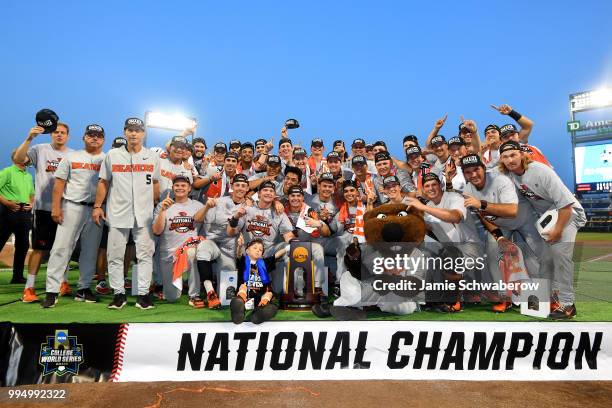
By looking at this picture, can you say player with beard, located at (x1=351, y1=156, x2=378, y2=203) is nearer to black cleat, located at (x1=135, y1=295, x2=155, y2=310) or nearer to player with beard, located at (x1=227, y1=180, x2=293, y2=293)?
player with beard, located at (x1=227, y1=180, x2=293, y2=293)

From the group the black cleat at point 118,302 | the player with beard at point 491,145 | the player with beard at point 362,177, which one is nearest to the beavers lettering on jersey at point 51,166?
the black cleat at point 118,302

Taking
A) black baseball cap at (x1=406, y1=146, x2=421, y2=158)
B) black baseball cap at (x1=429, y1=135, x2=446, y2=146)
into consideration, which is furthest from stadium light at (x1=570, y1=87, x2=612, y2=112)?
black baseball cap at (x1=406, y1=146, x2=421, y2=158)

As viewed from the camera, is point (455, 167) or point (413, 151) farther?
point (413, 151)

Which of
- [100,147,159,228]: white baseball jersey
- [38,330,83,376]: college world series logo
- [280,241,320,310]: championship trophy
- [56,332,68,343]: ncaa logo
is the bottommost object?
[38,330,83,376]: college world series logo

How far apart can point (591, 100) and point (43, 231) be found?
45.7m

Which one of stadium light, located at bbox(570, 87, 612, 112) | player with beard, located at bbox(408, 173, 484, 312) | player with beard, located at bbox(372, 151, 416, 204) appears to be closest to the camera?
player with beard, located at bbox(408, 173, 484, 312)

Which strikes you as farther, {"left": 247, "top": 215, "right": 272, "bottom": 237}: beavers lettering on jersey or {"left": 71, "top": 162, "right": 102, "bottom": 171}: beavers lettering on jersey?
{"left": 247, "top": 215, "right": 272, "bottom": 237}: beavers lettering on jersey

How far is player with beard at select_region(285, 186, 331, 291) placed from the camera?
5.00m

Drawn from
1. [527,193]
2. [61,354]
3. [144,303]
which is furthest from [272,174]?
[61,354]

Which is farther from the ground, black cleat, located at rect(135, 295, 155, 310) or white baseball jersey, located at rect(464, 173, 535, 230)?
white baseball jersey, located at rect(464, 173, 535, 230)

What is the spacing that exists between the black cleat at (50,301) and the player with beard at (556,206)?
593cm

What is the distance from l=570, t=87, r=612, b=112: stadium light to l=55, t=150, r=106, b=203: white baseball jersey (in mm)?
44696

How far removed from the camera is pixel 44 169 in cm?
543

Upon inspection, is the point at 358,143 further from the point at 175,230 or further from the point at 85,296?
the point at 85,296
